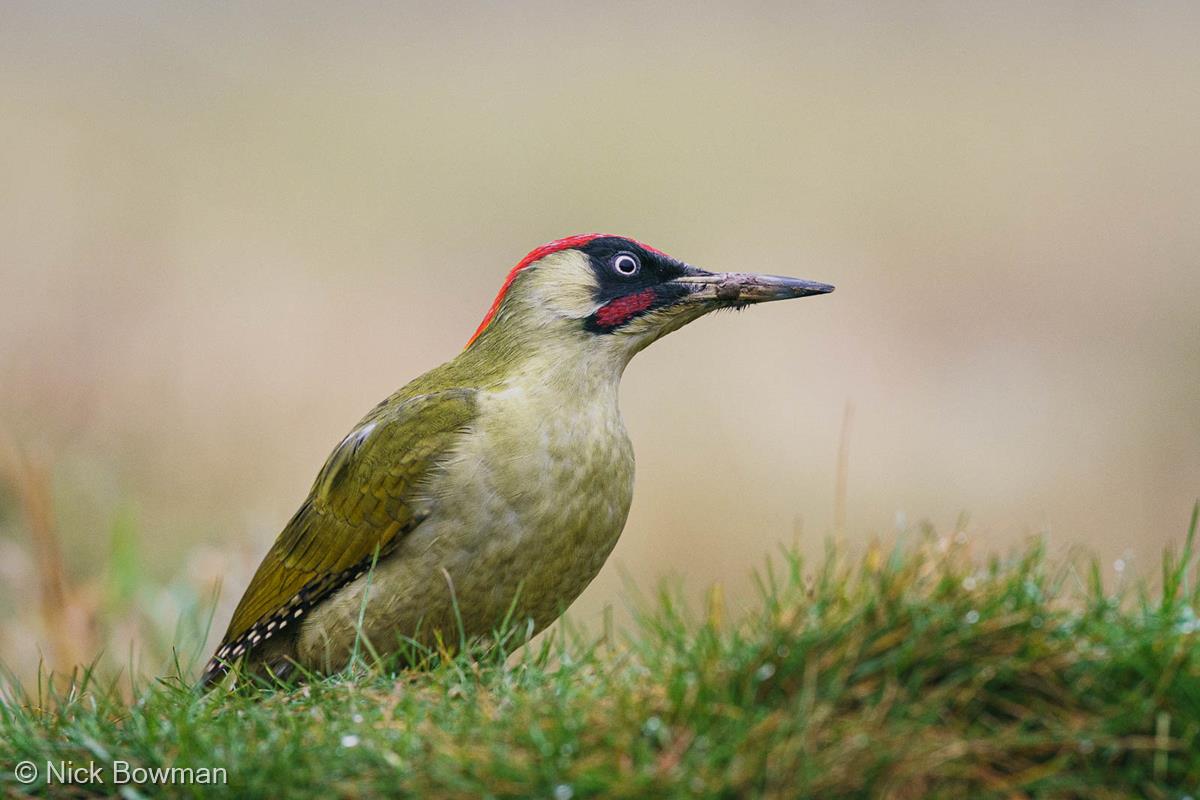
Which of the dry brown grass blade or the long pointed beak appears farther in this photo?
the dry brown grass blade

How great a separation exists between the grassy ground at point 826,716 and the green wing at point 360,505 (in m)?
0.94

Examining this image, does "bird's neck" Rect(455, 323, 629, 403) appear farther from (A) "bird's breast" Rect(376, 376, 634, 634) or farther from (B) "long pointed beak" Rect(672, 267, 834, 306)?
(B) "long pointed beak" Rect(672, 267, 834, 306)

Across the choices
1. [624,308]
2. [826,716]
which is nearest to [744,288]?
[624,308]

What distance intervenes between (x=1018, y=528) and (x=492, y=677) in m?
5.16

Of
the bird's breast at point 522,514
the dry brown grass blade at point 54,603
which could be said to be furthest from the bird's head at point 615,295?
the dry brown grass blade at point 54,603

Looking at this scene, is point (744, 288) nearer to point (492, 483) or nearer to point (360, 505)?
point (492, 483)

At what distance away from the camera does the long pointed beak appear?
3.68m

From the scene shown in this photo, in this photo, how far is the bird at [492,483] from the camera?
338 centimetres

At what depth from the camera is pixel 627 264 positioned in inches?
148

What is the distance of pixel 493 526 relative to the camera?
3357 millimetres

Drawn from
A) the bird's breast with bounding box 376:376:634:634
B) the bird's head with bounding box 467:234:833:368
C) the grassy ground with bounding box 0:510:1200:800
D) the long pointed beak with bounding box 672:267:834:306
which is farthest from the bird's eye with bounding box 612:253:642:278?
the grassy ground with bounding box 0:510:1200:800

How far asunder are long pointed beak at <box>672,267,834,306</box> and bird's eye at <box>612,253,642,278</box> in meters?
0.13

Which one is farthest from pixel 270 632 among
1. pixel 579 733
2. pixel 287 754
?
pixel 579 733

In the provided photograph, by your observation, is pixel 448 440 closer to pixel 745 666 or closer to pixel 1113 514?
pixel 745 666
